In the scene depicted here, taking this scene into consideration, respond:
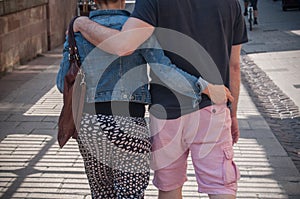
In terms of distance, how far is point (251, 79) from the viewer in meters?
10.1

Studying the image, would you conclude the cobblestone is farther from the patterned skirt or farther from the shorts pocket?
the patterned skirt

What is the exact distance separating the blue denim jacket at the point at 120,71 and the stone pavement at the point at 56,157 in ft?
6.22

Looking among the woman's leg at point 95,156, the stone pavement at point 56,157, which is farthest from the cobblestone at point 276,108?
the woman's leg at point 95,156

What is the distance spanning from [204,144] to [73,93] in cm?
71

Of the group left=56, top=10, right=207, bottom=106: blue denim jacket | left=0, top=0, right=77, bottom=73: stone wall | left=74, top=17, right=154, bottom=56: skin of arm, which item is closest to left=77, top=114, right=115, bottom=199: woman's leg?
left=56, top=10, right=207, bottom=106: blue denim jacket

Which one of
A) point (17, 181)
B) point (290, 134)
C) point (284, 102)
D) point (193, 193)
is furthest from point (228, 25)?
point (284, 102)

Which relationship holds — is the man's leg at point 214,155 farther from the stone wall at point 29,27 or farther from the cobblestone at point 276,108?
the stone wall at point 29,27

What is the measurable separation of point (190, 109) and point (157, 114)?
0.57 ft

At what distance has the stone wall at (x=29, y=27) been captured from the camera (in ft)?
34.0

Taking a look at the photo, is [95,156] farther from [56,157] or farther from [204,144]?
[56,157]

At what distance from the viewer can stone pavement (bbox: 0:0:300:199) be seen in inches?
184

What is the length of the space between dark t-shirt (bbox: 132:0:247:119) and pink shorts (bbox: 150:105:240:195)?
0.06m

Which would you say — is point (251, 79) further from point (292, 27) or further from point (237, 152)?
point (292, 27)

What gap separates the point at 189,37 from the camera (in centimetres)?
283
